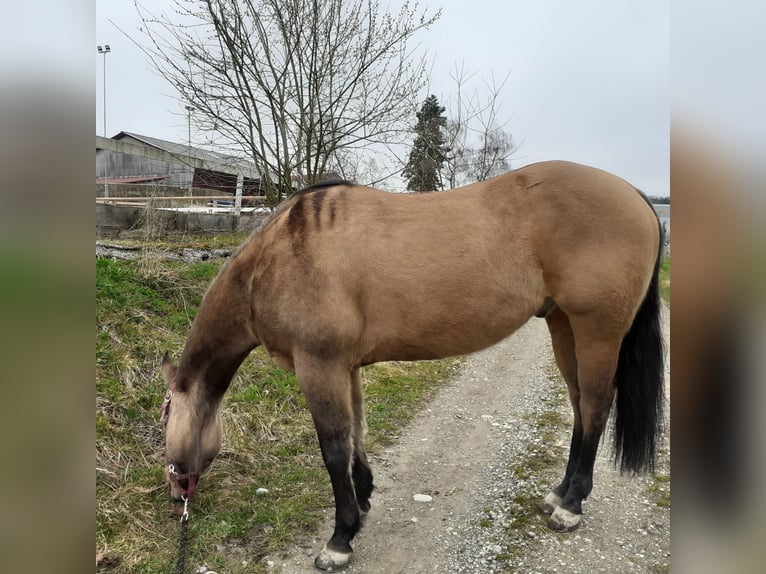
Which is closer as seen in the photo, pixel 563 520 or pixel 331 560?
pixel 331 560

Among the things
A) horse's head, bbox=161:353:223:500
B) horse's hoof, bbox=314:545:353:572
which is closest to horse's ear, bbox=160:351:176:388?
horse's head, bbox=161:353:223:500

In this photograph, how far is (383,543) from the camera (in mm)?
2768

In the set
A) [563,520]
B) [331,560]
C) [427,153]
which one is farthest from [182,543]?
[427,153]

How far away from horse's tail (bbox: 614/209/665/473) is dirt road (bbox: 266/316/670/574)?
45 centimetres

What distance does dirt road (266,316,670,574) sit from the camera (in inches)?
102

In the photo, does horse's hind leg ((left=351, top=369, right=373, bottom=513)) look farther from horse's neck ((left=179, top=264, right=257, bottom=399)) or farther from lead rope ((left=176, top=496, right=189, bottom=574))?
lead rope ((left=176, top=496, right=189, bottom=574))

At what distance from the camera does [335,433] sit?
8.46 feet

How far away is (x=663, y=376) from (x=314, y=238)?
95.8 inches

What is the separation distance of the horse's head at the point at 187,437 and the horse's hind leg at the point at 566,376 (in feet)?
7.36

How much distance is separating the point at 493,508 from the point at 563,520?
47 centimetres

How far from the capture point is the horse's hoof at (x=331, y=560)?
2.53 m

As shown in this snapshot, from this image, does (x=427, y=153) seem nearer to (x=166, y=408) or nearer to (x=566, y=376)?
(x=566, y=376)

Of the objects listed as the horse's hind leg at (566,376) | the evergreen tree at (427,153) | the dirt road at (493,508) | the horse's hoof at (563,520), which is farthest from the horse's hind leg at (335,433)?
the evergreen tree at (427,153)
